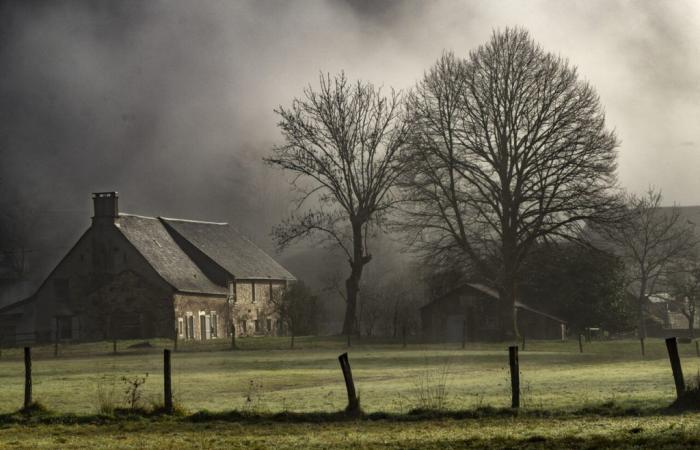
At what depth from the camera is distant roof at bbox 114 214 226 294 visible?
3346 inches

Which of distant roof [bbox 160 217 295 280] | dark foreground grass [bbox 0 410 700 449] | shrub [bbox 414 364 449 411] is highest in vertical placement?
distant roof [bbox 160 217 295 280]

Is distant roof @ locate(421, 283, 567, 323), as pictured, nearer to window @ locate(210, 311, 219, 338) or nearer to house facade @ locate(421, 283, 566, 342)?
house facade @ locate(421, 283, 566, 342)

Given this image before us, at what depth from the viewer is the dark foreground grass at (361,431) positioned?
699 inches

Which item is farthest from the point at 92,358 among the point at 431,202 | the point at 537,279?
the point at 537,279

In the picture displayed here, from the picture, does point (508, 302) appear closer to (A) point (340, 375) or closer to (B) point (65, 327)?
(A) point (340, 375)

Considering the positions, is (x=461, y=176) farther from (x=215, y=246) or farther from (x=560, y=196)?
(x=215, y=246)

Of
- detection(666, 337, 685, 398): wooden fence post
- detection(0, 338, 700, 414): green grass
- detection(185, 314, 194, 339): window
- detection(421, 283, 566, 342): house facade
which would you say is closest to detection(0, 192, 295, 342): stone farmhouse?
detection(185, 314, 194, 339): window

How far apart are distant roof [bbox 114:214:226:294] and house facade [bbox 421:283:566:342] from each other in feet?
62.3

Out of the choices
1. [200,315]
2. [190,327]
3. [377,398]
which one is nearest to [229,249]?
[200,315]

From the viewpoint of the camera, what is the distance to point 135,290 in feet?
269

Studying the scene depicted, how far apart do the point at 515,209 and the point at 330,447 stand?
47.8m

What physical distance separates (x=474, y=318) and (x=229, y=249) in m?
29.2

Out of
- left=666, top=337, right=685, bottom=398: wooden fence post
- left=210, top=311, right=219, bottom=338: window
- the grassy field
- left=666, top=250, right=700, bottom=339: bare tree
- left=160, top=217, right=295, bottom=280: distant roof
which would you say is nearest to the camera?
the grassy field

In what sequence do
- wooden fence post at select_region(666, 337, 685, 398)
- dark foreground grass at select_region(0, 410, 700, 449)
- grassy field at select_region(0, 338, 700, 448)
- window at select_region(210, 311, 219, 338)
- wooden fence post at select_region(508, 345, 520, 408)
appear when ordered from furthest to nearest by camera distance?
window at select_region(210, 311, 219, 338)
wooden fence post at select_region(508, 345, 520, 408)
wooden fence post at select_region(666, 337, 685, 398)
grassy field at select_region(0, 338, 700, 448)
dark foreground grass at select_region(0, 410, 700, 449)
